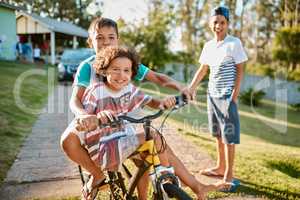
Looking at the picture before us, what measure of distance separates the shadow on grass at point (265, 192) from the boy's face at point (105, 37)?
1.94m

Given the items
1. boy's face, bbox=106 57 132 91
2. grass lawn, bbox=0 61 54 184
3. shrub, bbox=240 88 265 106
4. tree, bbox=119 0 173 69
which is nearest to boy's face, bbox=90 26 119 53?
boy's face, bbox=106 57 132 91

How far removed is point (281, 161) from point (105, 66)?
326 cm

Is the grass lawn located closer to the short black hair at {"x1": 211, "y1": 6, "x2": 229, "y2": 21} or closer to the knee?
the knee

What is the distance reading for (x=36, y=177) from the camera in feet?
12.2

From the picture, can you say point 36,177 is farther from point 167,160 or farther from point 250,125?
point 250,125

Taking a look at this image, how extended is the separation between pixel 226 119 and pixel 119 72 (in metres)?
1.57

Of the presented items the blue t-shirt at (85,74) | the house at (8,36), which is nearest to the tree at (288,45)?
the house at (8,36)

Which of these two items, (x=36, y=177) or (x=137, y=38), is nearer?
(x=36, y=177)

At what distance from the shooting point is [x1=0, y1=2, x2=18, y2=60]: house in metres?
19.0

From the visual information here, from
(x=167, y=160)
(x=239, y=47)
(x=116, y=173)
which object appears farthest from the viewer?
(x=239, y=47)

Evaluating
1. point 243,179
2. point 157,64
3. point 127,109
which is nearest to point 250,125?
point 243,179

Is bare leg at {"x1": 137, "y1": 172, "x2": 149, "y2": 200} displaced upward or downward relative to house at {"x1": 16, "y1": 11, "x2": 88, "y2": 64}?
downward

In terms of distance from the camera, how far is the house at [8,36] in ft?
62.4

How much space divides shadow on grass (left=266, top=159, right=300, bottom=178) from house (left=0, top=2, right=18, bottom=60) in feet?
57.0
